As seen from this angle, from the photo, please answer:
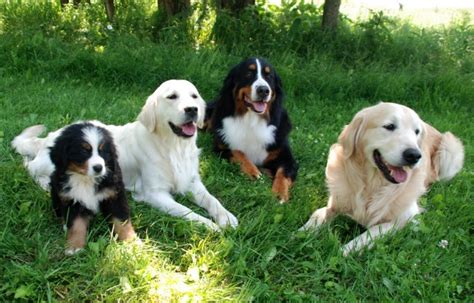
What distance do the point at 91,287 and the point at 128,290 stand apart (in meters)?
0.21

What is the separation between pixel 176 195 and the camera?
12.3ft

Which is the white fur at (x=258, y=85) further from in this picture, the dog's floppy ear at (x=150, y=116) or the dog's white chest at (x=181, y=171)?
the dog's floppy ear at (x=150, y=116)

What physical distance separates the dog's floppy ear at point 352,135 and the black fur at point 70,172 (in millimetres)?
1588

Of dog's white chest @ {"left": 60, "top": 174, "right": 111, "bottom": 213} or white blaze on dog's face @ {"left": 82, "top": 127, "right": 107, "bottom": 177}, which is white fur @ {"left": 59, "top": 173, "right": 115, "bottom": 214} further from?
white blaze on dog's face @ {"left": 82, "top": 127, "right": 107, "bottom": 177}

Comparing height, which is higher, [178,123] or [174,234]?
[178,123]

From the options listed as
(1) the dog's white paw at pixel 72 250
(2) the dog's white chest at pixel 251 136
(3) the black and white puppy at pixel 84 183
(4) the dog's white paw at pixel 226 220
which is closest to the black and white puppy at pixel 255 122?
(2) the dog's white chest at pixel 251 136

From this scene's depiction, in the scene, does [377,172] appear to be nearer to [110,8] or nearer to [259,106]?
[259,106]

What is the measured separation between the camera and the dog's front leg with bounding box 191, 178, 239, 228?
330 centimetres

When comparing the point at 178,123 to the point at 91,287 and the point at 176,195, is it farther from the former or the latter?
the point at 91,287

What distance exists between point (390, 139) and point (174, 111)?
60.7 inches

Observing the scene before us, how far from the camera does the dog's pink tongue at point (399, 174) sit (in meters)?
3.15

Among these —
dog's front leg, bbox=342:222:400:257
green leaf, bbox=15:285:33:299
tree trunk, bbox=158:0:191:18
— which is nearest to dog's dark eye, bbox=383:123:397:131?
dog's front leg, bbox=342:222:400:257

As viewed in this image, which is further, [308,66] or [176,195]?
[308,66]

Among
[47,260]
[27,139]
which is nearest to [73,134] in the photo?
[47,260]
